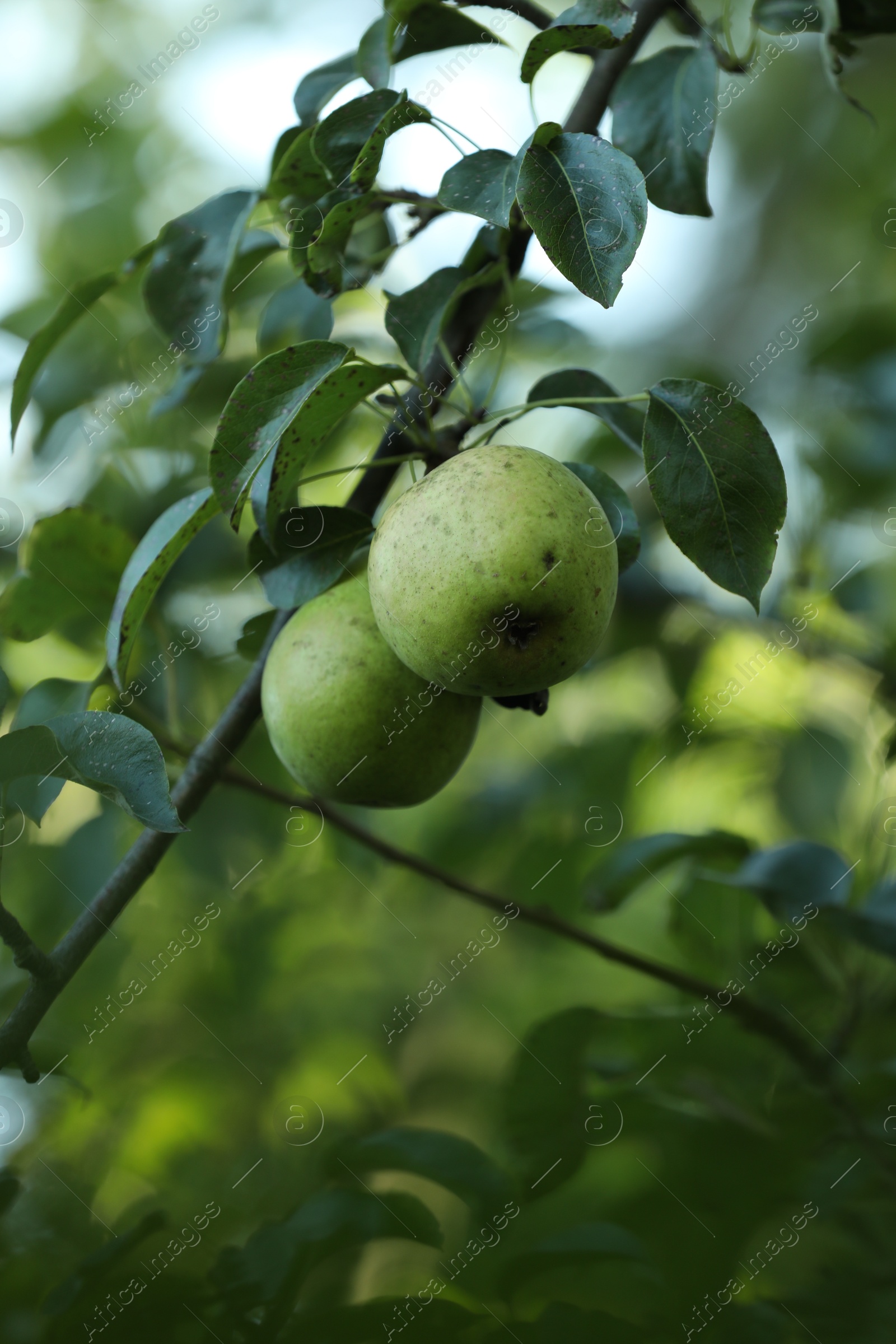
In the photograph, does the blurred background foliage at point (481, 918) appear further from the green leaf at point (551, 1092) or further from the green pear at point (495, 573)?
the green pear at point (495, 573)

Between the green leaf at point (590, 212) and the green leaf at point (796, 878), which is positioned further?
the green leaf at point (796, 878)

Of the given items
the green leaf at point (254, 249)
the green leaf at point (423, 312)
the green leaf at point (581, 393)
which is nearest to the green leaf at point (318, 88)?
the green leaf at point (254, 249)

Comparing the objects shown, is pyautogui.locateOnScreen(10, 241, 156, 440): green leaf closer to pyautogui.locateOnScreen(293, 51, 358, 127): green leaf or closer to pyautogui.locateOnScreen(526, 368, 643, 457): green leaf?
pyautogui.locateOnScreen(293, 51, 358, 127): green leaf

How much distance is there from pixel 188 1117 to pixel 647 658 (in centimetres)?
134

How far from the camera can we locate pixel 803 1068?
1375 mm

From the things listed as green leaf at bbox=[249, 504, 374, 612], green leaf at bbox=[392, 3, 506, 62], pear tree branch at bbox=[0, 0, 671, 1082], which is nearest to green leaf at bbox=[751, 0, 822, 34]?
pear tree branch at bbox=[0, 0, 671, 1082]

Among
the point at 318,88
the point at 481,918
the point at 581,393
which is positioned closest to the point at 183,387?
the point at 318,88

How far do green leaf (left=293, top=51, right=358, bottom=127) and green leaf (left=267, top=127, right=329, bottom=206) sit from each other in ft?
0.18

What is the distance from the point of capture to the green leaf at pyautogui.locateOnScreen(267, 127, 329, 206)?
103 cm

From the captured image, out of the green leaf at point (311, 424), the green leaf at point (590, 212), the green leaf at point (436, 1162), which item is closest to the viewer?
the green leaf at point (590, 212)

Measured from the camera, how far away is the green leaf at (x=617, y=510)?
98cm

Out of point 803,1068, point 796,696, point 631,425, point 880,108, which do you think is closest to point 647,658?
point 796,696

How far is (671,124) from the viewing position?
111cm

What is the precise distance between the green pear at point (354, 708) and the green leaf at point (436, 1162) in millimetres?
510
